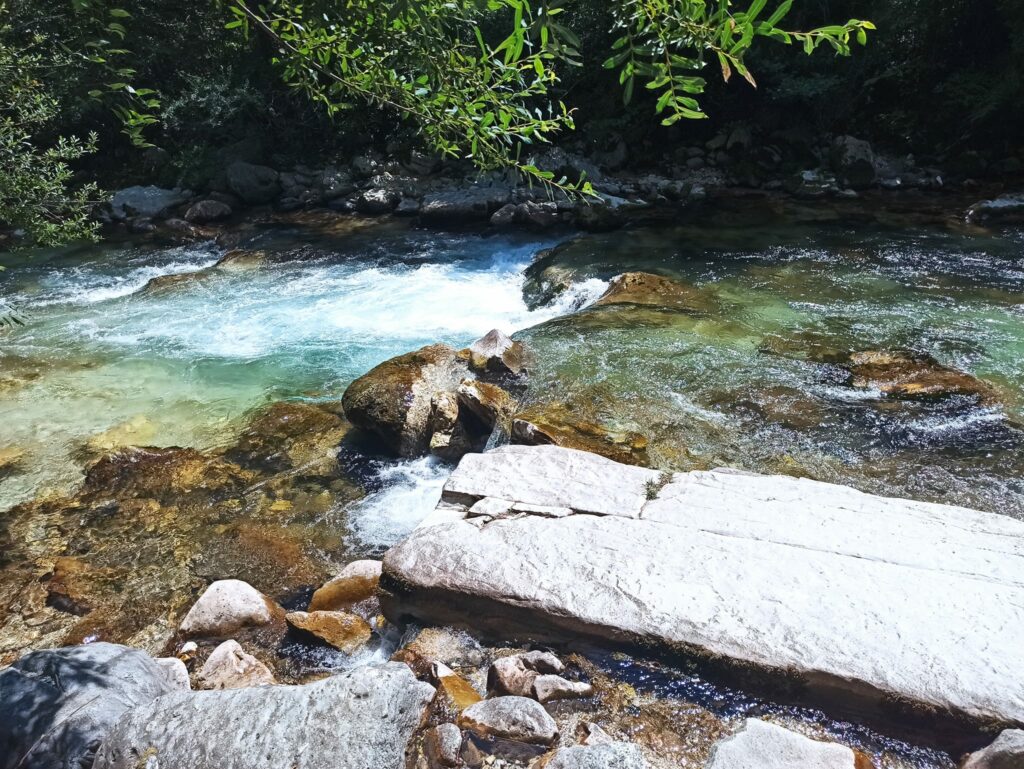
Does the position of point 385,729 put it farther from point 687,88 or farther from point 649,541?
point 687,88

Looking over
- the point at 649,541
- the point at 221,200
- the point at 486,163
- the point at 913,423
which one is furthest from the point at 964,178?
the point at 221,200

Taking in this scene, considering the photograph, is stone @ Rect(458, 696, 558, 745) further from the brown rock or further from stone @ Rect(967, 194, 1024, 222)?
stone @ Rect(967, 194, 1024, 222)

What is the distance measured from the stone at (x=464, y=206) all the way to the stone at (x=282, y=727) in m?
12.2

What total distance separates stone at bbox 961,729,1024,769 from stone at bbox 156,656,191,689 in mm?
3496

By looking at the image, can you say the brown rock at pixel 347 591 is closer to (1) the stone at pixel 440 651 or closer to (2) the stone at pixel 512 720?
(1) the stone at pixel 440 651

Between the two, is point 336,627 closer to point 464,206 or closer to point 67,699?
point 67,699

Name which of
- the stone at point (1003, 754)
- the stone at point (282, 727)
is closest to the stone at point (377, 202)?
the stone at point (282, 727)

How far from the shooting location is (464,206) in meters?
14.1

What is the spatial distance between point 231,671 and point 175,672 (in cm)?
27

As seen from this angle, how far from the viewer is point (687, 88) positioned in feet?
5.02

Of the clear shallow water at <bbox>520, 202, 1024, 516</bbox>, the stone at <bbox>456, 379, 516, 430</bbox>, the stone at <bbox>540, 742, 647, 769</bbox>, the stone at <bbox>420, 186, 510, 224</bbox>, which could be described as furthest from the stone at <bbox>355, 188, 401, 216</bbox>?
the stone at <bbox>540, 742, 647, 769</bbox>

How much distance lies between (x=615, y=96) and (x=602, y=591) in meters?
16.1

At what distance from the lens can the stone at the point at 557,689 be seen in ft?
9.68

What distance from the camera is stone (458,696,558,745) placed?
2.73 m
